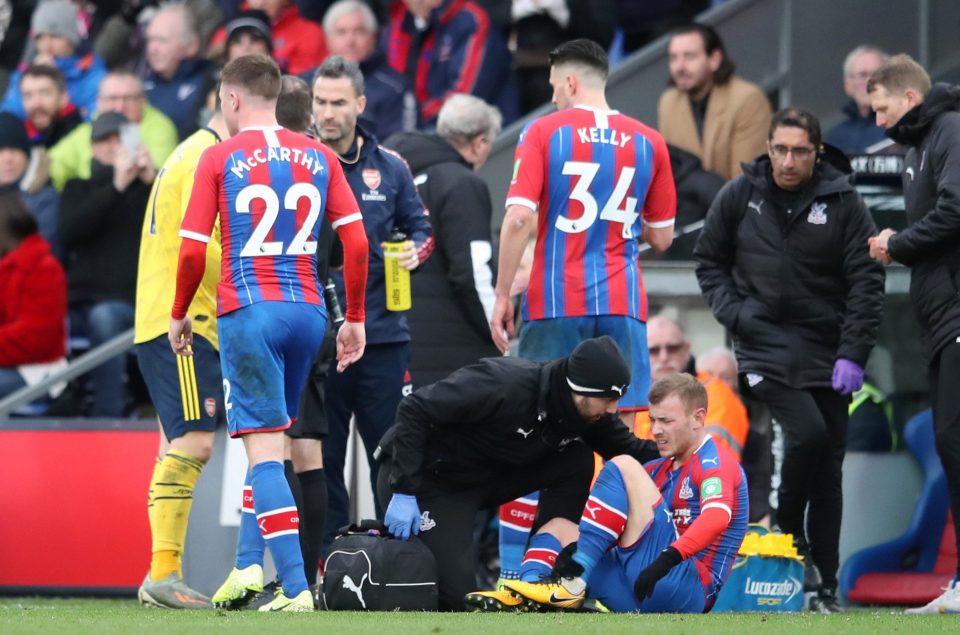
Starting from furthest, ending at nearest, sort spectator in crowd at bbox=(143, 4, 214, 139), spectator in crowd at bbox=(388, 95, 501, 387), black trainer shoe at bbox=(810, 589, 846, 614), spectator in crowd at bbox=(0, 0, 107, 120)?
spectator in crowd at bbox=(0, 0, 107, 120)
spectator in crowd at bbox=(143, 4, 214, 139)
spectator in crowd at bbox=(388, 95, 501, 387)
black trainer shoe at bbox=(810, 589, 846, 614)

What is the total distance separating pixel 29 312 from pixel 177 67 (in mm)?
2507

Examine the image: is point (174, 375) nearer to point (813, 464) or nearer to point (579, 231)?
point (579, 231)

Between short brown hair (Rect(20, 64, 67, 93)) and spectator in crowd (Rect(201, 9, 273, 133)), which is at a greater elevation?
spectator in crowd (Rect(201, 9, 273, 133))

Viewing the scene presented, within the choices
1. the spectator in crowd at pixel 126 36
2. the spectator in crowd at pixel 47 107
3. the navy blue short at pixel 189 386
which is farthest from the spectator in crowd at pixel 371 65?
the navy blue short at pixel 189 386

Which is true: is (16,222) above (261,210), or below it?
below

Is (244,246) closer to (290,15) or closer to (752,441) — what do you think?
(752,441)

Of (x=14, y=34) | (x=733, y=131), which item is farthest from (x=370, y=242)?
(x=14, y=34)

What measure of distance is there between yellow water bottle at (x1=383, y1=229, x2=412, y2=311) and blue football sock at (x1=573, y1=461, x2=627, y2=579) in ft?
5.45

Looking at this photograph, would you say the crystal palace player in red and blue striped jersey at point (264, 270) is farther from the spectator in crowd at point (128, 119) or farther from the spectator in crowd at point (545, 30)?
the spectator in crowd at point (128, 119)

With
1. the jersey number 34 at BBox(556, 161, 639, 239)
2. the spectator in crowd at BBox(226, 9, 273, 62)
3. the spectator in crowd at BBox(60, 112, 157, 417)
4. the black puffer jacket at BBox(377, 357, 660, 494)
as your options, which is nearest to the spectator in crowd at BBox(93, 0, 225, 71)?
the spectator in crowd at BBox(226, 9, 273, 62)

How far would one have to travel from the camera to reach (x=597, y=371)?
24.3 feet

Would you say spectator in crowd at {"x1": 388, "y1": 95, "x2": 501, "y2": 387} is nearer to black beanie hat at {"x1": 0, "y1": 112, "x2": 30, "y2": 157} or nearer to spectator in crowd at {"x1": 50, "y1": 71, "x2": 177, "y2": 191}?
spectator in crowd at {"x1": 50, "y1": 71, "x2": 177, "y2": 191}

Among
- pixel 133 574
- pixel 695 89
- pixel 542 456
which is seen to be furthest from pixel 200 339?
pixel 695 89

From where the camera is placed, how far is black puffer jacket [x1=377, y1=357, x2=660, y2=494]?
761cm
